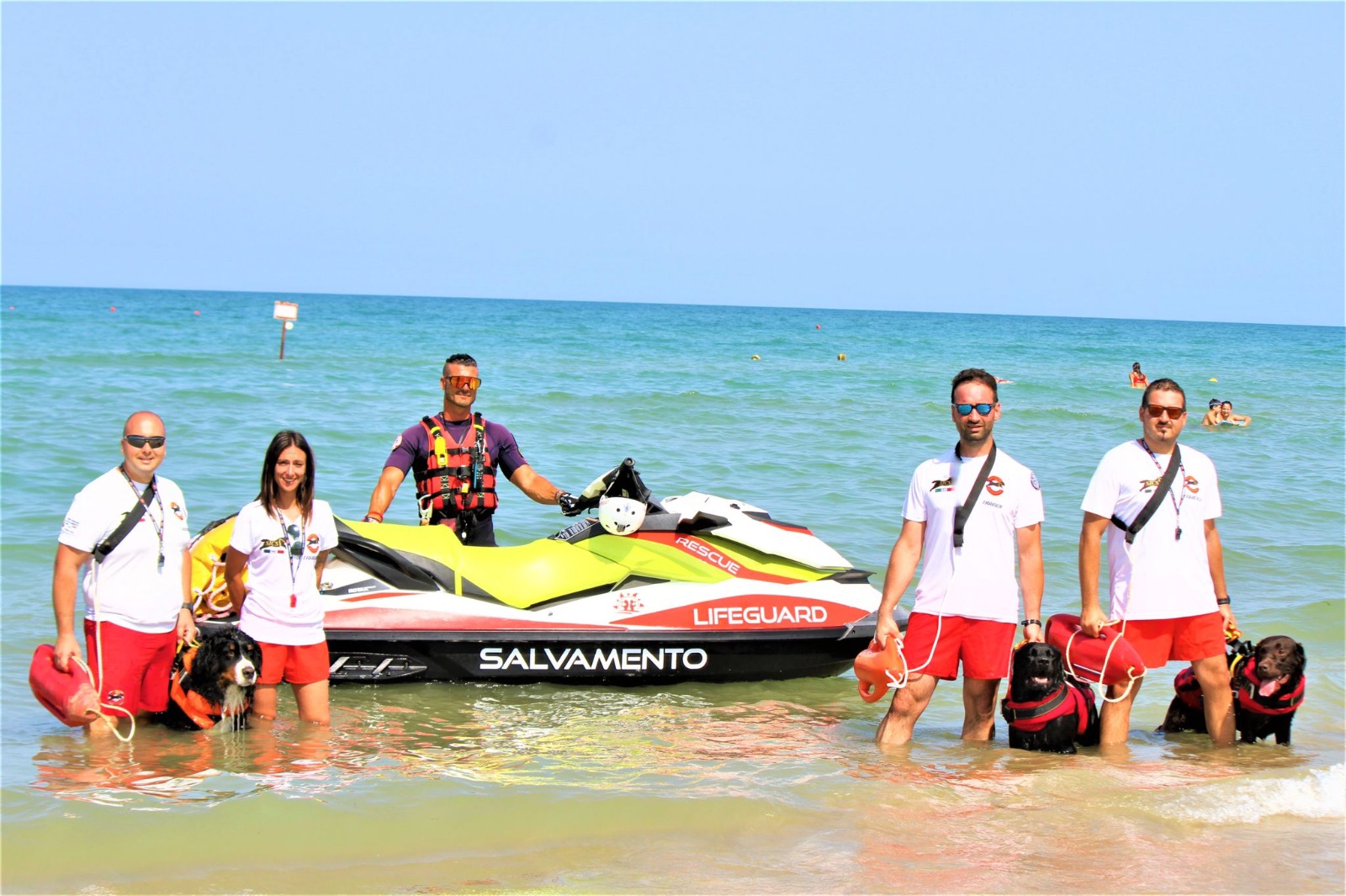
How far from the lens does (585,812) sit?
4.59 m

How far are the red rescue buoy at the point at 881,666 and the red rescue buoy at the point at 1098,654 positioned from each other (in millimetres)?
706

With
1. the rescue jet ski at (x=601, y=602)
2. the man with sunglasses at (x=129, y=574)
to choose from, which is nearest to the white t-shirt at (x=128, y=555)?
the man with sunglasses at (x=129, y=574)

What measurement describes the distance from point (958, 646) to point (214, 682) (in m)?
2.96

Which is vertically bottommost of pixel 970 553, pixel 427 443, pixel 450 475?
pixel 970 553

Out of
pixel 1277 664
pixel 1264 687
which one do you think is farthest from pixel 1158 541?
pixel 1264 687

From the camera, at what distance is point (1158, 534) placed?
4.82m

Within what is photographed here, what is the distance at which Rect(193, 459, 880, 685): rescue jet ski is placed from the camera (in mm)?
6027

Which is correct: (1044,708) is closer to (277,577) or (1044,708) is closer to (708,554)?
(708,554)

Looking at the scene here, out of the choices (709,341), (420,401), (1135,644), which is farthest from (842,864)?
(709,341)

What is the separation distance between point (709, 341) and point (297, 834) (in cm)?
4703

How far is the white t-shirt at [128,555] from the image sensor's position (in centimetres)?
458

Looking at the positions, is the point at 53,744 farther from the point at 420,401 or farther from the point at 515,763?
the point at 420,401

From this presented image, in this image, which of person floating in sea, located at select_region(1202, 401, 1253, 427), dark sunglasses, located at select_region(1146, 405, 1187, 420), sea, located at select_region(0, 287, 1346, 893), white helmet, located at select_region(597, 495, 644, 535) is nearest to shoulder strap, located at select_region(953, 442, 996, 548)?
dark sunglasses, located at select_region(1146, 405, 1187, 420)

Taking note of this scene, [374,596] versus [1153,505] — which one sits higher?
[1153,505]
